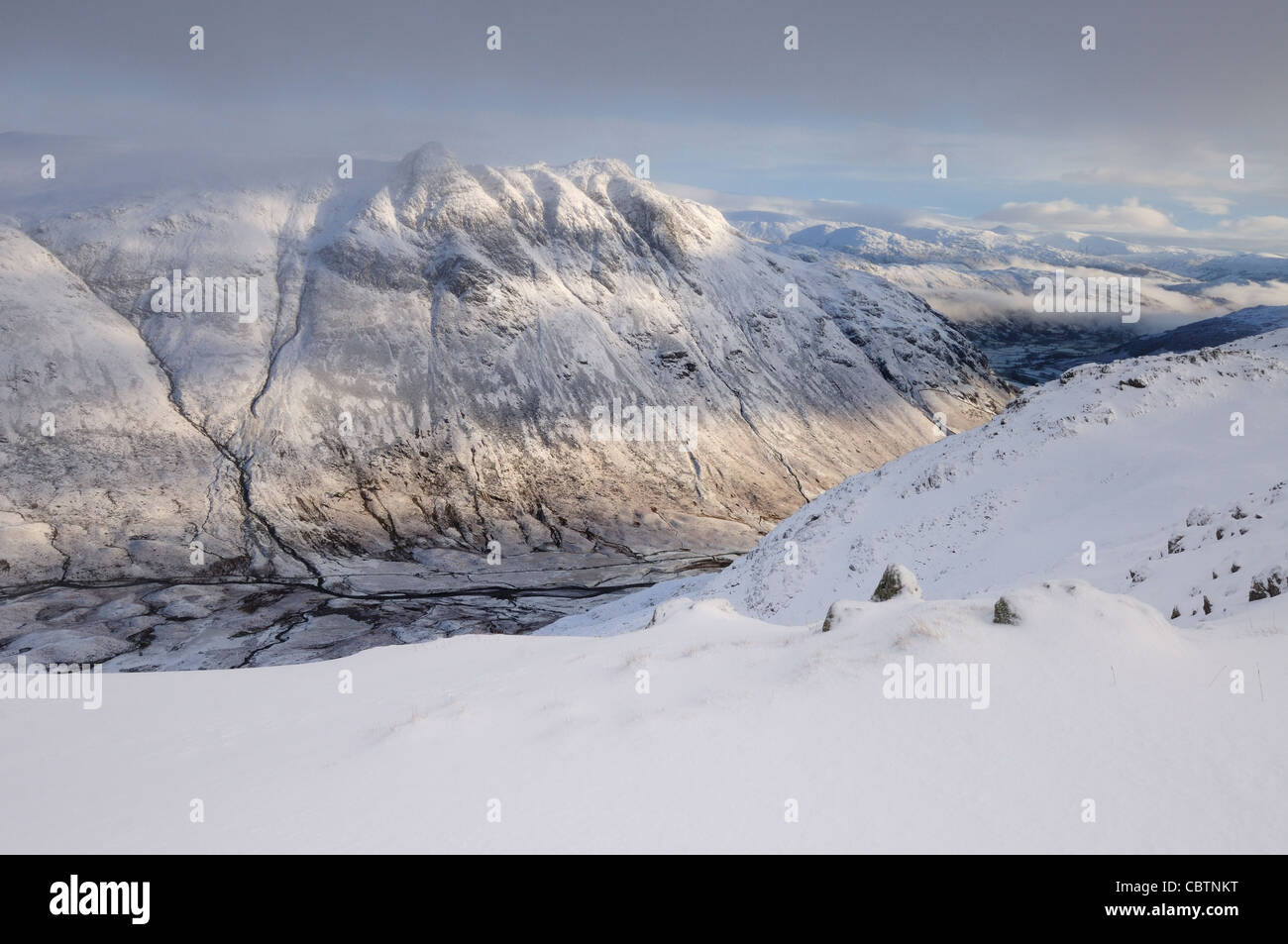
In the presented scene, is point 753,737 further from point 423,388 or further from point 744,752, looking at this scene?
point 423,388

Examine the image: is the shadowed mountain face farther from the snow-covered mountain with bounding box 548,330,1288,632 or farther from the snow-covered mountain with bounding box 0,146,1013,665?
the snow-covered mountain with bounding box 548,330,1288,632

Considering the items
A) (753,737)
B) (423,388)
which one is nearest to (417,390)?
(423,388)

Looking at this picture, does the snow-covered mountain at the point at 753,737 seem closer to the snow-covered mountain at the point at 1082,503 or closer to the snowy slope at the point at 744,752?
the snowy slope at the point at 744,752

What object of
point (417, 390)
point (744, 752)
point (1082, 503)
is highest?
point (417, 390)

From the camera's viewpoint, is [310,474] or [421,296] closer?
[310,474]

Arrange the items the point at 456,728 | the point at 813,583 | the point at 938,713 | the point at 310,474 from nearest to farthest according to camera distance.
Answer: the point at 938,713 < the point at 456,728 < the point at 813,583 < the point at 310,474

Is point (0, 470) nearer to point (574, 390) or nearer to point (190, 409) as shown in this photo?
point (190, 409)

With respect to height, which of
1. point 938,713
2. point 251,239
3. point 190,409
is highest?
point 251,239
